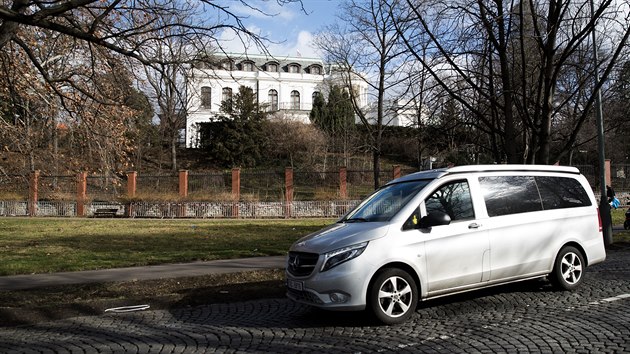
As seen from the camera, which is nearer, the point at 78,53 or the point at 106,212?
the point at 78,53

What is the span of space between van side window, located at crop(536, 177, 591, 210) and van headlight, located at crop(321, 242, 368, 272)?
3351mm

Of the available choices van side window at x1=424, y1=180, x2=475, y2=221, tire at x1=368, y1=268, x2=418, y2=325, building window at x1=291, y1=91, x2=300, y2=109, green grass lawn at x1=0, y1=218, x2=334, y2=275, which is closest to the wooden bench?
green grass lawn at x1=0, y1=218, x2=334, y2=275

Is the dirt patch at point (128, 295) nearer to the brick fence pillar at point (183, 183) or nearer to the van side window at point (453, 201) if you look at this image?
the van side window at point (453, 201)

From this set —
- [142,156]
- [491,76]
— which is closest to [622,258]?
[491,76]

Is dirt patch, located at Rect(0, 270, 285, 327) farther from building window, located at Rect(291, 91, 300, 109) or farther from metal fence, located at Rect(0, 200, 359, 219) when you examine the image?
building window, located at Rect(291, 91, 300, 109)

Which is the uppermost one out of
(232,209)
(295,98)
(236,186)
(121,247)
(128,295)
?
(295,98)

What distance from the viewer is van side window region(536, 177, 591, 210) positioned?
7.62 meters

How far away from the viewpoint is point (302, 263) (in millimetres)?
6305

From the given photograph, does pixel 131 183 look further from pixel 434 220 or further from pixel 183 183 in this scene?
pixel 434 220

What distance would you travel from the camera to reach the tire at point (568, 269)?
24.4ft

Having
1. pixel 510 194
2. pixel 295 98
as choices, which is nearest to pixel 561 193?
pixel 510 194

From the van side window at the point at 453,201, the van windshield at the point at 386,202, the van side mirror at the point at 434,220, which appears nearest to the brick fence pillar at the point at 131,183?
the van windshield at the point at 386,202

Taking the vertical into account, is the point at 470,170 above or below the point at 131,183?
below

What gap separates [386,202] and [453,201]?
0.92 m
